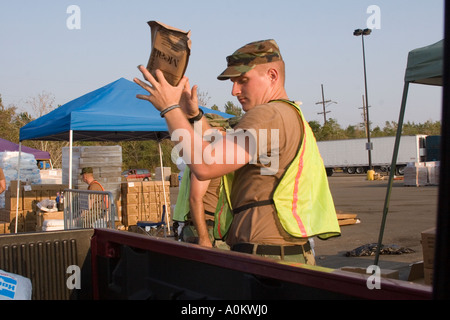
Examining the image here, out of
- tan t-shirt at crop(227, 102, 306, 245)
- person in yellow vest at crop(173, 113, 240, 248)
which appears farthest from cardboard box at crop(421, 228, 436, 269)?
tan t-shirt at crop(227, 102, 306, 245)

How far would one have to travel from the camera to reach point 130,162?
56.5 metres

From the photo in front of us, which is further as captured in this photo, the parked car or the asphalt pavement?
the parked car

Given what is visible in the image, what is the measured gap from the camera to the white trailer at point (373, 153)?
40031 mm

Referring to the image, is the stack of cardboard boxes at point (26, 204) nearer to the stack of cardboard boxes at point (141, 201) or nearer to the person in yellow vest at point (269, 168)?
the stack of cardboard boxes at point (141, 201)

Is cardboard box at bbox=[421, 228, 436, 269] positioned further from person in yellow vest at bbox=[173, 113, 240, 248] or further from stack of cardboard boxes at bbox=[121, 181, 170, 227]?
stack of cardboard boxes at bbox=[121, 181, 170, 227]

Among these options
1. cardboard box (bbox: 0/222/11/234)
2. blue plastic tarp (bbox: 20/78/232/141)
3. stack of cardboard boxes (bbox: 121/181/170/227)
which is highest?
blue plastic tarp (bbox: 20/78/232/141)

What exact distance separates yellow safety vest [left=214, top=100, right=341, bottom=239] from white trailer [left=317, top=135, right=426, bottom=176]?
39.5 metres

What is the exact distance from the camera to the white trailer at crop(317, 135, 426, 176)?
131 ft

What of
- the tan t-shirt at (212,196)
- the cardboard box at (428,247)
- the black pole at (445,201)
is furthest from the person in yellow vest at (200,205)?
the black pole at (445,201)

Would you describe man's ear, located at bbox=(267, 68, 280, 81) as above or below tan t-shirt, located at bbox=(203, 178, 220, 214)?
above

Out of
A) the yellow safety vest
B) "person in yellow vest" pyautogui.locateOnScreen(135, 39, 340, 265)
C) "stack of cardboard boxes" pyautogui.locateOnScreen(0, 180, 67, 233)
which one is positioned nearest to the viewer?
"person in yellow vest" pyautogui.locateOnScreen(135, 39, 340, 265)

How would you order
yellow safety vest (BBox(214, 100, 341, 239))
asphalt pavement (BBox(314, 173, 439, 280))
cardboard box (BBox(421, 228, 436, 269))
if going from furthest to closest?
asphalt pavement (BBox(314, 173, 439, 280)) < cardboard box (BBox(421, 228, 436, 269)) < yellow safety vest (BBox(214, 100, 341, 239))

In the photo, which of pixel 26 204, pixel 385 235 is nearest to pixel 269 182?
pixel 385 235
